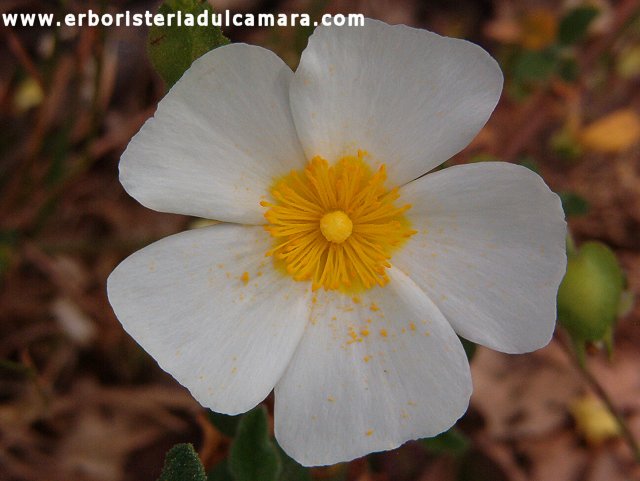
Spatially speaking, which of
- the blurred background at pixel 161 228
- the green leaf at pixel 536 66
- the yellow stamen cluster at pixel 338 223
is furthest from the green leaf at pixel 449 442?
the green leaf at pixel 536 66

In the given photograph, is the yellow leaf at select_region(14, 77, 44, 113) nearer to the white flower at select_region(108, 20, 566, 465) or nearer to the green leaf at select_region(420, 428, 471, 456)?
the white flower at select_region(108, 20, 566, 465)

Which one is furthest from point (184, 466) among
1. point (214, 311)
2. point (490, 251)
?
point (490, 251)

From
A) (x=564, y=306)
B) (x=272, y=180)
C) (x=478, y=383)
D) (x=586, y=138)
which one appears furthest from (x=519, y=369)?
(x=272, y=180)

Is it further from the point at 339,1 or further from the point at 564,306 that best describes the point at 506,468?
the point at 339,1

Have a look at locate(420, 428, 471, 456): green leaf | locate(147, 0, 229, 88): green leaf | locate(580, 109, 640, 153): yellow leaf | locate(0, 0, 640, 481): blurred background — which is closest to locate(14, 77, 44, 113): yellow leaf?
locate(0, 0, 640, 481): blurred background

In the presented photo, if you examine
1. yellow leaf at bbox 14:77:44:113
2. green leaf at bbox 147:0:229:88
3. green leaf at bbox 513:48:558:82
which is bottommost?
green leaf at bbox 513:48:558:82

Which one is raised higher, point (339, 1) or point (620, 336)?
point (339, 1)
